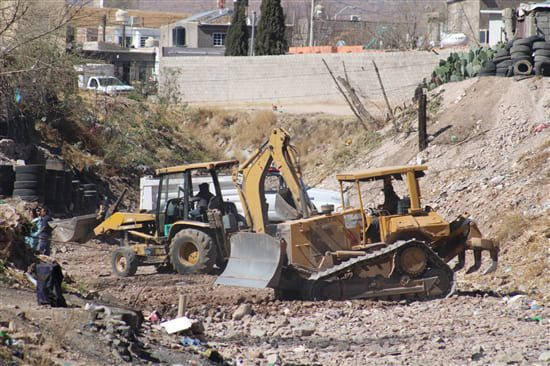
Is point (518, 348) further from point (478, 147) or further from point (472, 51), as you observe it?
point (472, 51)

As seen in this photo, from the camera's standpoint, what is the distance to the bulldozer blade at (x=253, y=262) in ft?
51.1

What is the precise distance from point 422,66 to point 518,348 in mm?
29141

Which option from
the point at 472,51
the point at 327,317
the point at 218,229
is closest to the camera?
the point at 327,317

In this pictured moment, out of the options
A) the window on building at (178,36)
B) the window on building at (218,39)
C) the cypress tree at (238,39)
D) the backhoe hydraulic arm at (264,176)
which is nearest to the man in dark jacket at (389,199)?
the backhoe hydraulic arm at (264,176)

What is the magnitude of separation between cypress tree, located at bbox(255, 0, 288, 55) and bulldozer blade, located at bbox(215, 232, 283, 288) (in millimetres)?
39247

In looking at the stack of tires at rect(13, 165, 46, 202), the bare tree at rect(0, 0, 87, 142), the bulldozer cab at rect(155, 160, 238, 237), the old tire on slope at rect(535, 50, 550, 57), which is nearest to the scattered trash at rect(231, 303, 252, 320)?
the bulldozer cab at rect(155, 160, 238, 237)

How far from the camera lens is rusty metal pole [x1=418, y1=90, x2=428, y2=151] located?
28436 mm

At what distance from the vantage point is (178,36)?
69188mm

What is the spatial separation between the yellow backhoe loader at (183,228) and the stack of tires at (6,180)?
6124mm

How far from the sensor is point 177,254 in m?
17.7

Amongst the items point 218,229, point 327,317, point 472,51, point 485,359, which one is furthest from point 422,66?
point 485,359

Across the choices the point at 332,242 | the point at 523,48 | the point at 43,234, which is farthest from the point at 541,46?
the point at 43,234

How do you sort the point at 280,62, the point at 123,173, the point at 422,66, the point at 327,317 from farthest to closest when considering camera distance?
the point at 280,62, the point at 422,66, the point at 123,173, the point at 327,317

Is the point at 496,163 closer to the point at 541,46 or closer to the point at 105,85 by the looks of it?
the point at 541,46
